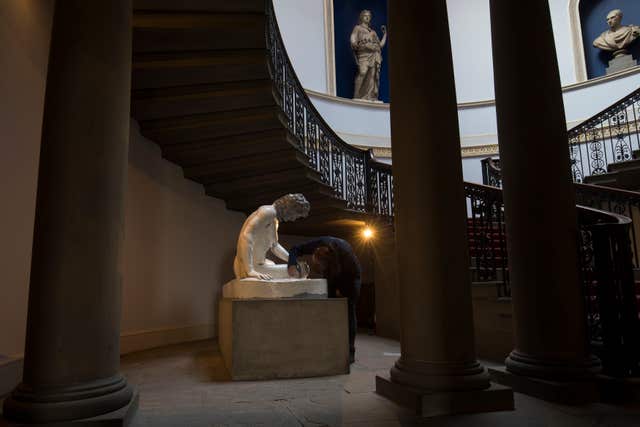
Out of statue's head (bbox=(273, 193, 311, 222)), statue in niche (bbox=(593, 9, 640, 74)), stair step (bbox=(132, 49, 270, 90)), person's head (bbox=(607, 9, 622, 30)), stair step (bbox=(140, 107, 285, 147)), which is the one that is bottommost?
statue's head (bbox=(273, 193, 311, 222))

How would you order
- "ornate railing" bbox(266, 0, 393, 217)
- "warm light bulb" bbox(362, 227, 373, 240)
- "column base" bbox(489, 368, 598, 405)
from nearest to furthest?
"column base" bbox(489, 368, 598, 405), "ornate railing" bbox(266, 0, 393, 217), "warm light bulb" bbox(362, 227, 373, 240)

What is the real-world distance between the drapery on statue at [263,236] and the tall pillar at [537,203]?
8.19ft

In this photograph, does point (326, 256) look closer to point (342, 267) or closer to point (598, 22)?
point (342, 267)

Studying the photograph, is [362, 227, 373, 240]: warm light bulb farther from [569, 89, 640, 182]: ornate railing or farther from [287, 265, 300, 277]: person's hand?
[569, 89, 640, 182]: ornate railing

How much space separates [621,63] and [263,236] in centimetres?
1135

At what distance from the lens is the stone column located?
277 cm

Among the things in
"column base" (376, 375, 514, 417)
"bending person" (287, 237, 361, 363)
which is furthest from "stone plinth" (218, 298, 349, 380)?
"column base" (376, 375, 514, 417)

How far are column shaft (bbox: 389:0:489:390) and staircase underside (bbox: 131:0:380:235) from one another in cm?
192

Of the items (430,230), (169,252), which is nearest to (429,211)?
(430,230)

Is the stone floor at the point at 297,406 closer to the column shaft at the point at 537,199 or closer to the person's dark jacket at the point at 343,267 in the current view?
the column shaft at the point at 537,199

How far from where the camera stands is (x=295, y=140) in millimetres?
7148

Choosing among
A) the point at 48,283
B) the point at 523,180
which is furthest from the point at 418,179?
the point at 48,283

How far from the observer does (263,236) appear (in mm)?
5609

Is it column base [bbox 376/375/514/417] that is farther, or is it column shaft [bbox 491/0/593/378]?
column shaft [bbox 491/0/593/378]
